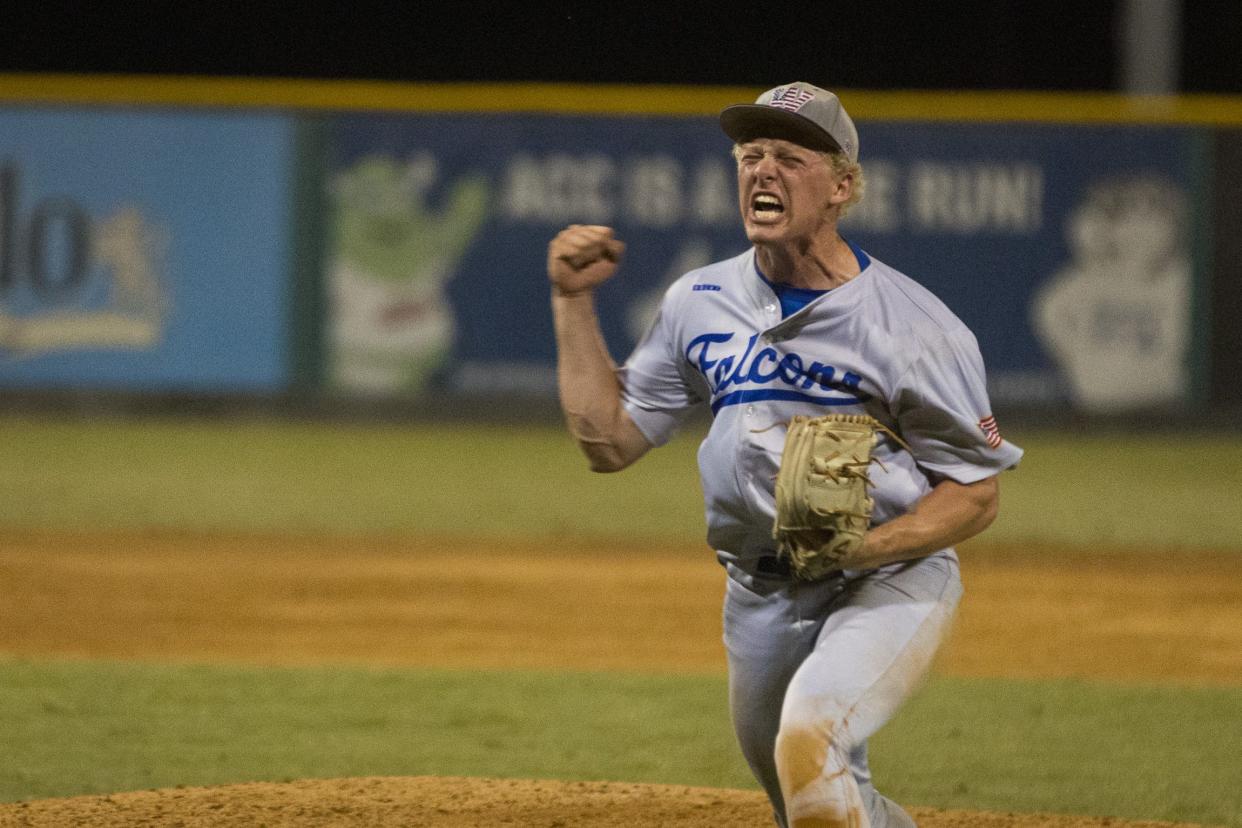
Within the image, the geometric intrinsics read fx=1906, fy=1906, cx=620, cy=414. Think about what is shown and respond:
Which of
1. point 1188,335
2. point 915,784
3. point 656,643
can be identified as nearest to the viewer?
point 915,784

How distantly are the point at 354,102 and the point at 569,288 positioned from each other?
11393 mm

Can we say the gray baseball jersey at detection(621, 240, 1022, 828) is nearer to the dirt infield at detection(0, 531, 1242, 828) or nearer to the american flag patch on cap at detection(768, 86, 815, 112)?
the american flag patch on cap at detection(768, 86, 815, 112)

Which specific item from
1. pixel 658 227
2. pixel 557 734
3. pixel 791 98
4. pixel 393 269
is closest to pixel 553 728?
pixel 557 734

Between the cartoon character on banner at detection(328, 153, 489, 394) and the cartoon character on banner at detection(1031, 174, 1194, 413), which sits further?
the cartoon character on banner at detection(328, 153, 489, 394)

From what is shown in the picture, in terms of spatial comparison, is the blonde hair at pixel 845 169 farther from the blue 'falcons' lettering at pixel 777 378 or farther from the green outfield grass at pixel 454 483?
the green outfield grass at pixel 454 483

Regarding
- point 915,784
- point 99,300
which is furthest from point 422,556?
point 99,300

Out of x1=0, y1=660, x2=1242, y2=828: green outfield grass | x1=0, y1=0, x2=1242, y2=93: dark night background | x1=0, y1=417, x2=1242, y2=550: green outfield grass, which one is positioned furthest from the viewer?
x1=0, y1=0, x2=1242, y2=93: dark night background

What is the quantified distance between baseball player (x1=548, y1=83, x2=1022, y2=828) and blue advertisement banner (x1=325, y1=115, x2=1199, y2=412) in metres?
10.8

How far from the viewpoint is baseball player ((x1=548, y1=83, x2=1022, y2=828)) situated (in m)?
3.54

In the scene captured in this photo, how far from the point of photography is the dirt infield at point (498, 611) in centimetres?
732

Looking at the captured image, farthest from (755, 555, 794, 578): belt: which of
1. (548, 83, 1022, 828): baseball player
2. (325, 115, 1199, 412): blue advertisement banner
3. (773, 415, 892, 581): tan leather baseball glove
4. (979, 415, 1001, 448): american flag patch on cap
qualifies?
(325, 115, 1199, 412): blue advertisement banner

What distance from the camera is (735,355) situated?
3729 millimetres

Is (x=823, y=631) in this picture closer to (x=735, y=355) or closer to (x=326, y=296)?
(x=735, y=355)

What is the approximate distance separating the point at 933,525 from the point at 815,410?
1.05 ft
